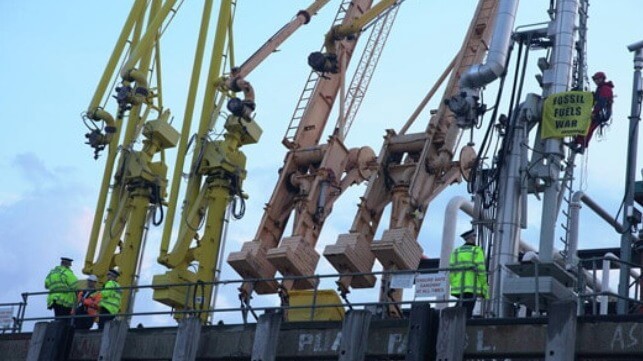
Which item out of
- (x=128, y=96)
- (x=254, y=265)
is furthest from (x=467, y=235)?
(x=128, y=96)

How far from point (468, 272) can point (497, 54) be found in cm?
717

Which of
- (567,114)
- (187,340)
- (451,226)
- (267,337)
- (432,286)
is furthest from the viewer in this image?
(451,226)

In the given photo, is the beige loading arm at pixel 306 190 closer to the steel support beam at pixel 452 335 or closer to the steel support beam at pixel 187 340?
the steel support beam at pixel 187 340

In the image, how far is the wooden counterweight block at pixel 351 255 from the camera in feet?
136

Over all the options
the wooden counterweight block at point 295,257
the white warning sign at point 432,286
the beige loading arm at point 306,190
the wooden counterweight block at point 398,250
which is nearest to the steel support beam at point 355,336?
the white warning sign at point 432,286

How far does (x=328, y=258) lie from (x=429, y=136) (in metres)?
5.06

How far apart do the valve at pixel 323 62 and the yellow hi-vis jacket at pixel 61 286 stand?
11.9m

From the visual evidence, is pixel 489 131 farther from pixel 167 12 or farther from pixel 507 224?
pixel 167 12

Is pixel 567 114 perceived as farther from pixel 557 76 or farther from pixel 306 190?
pixel 306 190

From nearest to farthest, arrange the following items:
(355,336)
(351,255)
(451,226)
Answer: (355,336) < (451,226) < (351,255)

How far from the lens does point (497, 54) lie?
3406 centimetres

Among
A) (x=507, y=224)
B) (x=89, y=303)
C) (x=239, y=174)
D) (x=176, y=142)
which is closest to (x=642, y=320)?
(x=507, y=224)

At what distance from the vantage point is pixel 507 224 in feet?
107

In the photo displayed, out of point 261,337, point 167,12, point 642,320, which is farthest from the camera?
point 167,12
